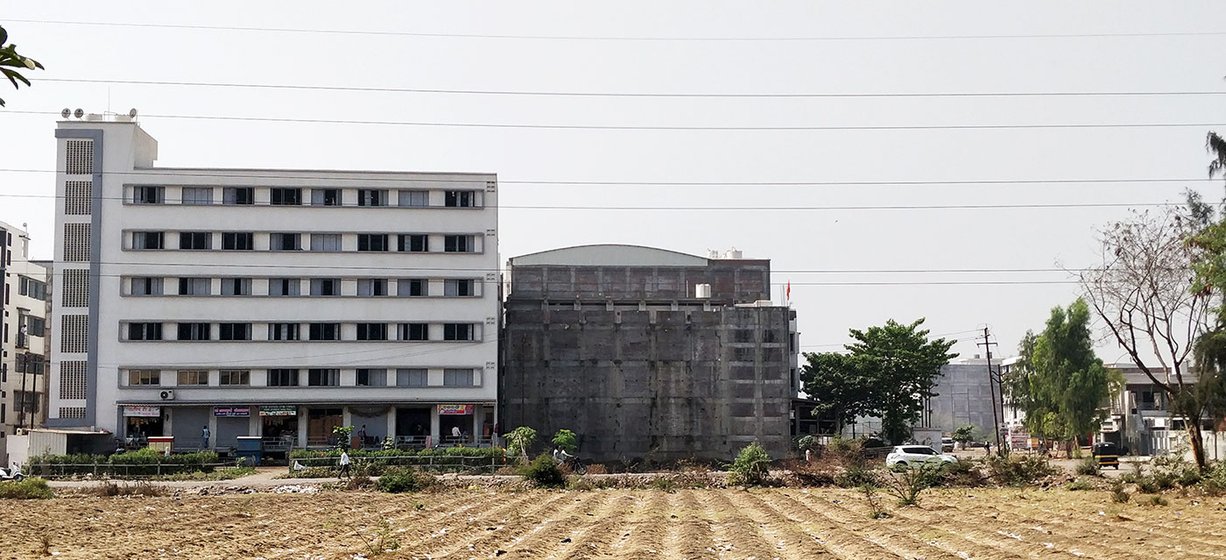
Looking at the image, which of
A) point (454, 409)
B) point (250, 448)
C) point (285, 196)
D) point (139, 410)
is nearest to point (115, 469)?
point (250, 448)

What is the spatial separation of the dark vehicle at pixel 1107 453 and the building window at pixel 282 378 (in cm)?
5044

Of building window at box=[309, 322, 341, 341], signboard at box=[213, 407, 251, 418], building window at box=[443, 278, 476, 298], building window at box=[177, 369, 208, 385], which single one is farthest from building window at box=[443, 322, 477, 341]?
building window at box=[177, 369, 208, 385]

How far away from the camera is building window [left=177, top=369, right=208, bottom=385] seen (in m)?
85.7

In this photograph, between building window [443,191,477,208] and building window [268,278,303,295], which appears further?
building window [443,191,477,208]

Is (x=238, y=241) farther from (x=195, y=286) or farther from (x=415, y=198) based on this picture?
(x=415, y=198)

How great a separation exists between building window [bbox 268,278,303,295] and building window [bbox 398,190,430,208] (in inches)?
353

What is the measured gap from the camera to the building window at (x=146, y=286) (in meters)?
85.7

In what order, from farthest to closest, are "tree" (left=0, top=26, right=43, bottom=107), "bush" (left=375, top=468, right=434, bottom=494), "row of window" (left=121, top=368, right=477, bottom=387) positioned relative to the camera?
"row of window" (left=121, top=368, right=477, bottom=387), "bush" (left=375, top=468, right=434, bottom=494), "tree" (left=0, top=26, right=43, bottom=107)

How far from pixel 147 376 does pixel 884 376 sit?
53734 mm

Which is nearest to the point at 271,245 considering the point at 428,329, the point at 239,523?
the point at 428,329

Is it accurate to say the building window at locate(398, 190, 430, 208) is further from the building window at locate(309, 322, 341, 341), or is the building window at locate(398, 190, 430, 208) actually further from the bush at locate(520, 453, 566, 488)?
the bush at locate(520, 453, 566, 488)

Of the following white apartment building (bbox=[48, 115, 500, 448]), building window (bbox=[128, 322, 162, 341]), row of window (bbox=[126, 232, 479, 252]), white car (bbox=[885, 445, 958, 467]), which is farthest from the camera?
row of window (bbox=[126, 232, 479, 252])

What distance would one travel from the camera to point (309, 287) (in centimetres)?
8694

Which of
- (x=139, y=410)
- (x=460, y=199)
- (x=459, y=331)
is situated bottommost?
(x=139, y=410)
